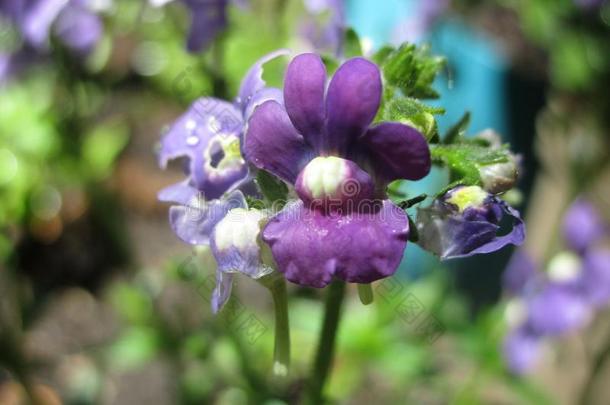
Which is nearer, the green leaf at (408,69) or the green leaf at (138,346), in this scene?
the green leaf at (408,69)

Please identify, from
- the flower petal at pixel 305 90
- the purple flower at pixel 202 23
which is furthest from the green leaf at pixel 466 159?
the purple flower at pixel 202 23

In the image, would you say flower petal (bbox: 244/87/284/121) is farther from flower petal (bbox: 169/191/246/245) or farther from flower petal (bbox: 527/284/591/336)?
flower petal (bbox: 527/284/591/336)

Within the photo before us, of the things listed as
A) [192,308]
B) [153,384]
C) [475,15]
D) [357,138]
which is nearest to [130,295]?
[192,308]

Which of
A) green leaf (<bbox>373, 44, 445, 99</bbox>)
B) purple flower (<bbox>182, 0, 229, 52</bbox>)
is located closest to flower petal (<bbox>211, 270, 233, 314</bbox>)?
green leaf (<bbox>373, 44, 445, 99</bbox>)

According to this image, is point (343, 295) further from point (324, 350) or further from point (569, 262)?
point (569, 262)

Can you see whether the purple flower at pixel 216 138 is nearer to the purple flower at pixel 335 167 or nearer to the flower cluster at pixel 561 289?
the purple flower at pixel 335 167

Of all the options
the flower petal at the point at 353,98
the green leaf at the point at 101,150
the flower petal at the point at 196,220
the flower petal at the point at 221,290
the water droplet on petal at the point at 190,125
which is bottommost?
the green leaf at the point at 101,150
